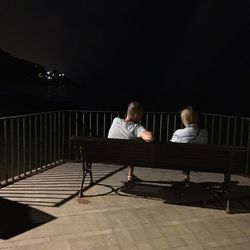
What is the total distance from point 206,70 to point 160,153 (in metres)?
171

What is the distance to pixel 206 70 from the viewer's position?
564 feet

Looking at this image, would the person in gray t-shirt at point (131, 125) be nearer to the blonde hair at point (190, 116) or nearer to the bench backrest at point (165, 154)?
the bench backrest at point (165, 154)

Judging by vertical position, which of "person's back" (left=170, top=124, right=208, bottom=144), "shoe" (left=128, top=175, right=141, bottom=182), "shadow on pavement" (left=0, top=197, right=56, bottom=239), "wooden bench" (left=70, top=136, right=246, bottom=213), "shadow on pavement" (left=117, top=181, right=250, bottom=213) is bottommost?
"shadow on pavement" (left=0, top=197, right=56, bottom=239)

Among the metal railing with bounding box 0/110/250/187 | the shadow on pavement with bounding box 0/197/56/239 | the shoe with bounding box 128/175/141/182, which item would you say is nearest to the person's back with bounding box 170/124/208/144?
the metal railing with bounding box 0/110/250/187

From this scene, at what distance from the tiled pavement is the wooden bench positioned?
0.39 meters

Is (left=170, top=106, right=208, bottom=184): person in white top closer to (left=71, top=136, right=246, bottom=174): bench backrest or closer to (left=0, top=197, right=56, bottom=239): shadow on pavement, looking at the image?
(left=71, top=136, right=246, bottom=174): bench backrest

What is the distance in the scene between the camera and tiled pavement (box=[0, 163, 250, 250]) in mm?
4270

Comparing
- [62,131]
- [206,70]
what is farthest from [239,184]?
[206,70]

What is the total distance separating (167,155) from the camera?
17.6ft

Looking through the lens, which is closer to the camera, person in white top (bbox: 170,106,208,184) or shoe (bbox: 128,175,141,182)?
person in white top (bbox: 170,106,208,184)

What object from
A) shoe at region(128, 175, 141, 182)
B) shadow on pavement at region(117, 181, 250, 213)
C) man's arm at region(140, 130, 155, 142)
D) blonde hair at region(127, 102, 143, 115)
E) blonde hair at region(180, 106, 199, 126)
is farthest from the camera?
shoe at region(128, 175, 141, 182)

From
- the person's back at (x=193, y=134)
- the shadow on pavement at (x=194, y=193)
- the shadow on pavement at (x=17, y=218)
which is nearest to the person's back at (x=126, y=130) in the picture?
the person's back at (x=193, y=134)

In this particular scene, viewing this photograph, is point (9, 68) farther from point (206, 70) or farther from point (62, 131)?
point (62, 131)

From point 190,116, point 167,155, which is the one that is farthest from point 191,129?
point 167,155
